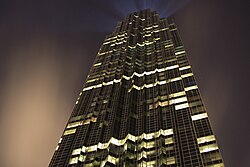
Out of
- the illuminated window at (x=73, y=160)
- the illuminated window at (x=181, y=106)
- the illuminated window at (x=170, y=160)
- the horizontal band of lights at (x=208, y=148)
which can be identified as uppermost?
the illuminated window at (x=181, y=106)

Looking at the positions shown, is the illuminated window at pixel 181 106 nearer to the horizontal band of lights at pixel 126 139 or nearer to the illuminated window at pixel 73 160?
the horizontal band of lights at pixel 126 139

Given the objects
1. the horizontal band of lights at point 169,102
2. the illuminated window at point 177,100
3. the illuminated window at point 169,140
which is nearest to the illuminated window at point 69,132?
the horizontal band of lights at point 169,102

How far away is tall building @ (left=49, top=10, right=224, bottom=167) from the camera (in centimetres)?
9231

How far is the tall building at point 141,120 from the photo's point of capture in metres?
92.3

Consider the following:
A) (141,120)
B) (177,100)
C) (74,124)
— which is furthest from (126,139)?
(74,124)

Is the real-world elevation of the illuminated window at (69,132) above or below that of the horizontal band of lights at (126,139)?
above

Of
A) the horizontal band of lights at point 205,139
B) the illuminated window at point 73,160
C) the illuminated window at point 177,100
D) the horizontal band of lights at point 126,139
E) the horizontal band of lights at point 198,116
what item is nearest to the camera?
the horizontal band of lights at point 205,139

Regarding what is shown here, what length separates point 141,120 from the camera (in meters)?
114

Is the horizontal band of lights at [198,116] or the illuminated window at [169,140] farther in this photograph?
the horizontal band of lights at [198,116]

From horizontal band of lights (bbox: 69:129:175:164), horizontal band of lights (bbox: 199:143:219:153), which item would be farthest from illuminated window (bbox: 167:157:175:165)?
horizontal band of lights (bbox: 199:143:219:153)

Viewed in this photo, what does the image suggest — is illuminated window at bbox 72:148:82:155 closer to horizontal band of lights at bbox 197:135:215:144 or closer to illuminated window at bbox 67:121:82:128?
illuminated window at bbox 67:121:82:128

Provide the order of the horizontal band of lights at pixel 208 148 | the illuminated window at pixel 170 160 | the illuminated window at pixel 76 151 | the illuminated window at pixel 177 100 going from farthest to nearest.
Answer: the illuminated window at pixel 177 100, the illuminated window at pixel 76 151, the horizontal band of lights at pixel 208 148, the illuminated window at pixel 170 160

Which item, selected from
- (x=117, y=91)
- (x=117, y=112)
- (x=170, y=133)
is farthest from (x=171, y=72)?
(x=170, y=133)

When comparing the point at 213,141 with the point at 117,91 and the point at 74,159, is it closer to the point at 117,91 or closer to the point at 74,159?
the point at 74,159
